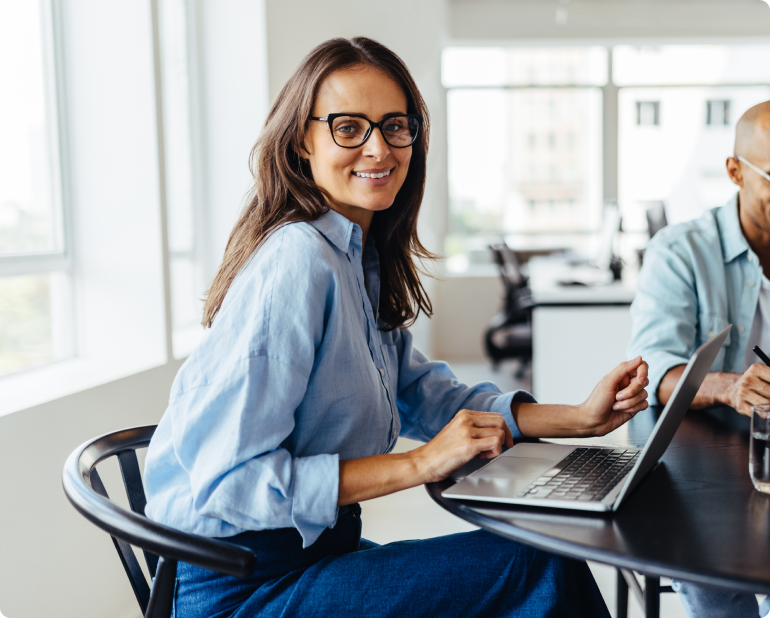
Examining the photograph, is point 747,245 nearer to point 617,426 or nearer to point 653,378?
point 653,378

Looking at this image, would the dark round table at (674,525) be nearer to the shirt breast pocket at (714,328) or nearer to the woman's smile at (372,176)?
the woman's smile at (372,176)

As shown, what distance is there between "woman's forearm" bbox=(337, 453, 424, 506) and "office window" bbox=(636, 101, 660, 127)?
7.30m

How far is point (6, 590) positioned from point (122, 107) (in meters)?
1.35

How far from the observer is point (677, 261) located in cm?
179

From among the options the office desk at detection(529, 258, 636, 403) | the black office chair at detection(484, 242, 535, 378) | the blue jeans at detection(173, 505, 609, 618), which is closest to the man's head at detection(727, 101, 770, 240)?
the blue jeans at detection(173, 505, 609, 618)

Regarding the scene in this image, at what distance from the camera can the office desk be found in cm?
339

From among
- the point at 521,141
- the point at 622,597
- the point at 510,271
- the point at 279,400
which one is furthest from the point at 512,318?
the point at 279,400

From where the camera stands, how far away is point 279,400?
0.99 metres

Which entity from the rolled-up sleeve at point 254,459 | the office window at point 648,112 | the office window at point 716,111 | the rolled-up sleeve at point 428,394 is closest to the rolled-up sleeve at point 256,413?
the rolled-up sleeve at point 254,459

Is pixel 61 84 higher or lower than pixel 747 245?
higher

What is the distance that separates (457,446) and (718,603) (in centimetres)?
78

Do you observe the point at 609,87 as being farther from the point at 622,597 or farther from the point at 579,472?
the point at 579,472

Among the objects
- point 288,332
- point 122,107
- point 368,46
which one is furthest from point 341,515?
point 122,107

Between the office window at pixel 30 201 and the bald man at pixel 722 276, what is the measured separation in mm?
1627
